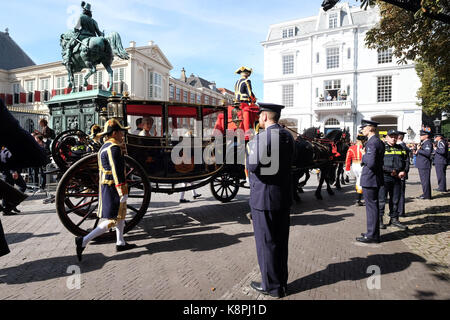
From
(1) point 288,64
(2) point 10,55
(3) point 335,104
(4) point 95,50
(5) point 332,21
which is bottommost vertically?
(4) point 95,50

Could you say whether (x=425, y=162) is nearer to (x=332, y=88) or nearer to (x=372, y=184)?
(x=372, y=184)

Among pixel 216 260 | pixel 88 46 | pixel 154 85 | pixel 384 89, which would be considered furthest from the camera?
pixel 154 85

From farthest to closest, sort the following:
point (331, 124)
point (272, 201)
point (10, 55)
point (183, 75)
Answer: point (183, 75)
point (10, 55)
point (331, 124)
point (272, 201)

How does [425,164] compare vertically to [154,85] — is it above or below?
below

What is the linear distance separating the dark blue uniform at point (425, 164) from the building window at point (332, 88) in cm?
2207

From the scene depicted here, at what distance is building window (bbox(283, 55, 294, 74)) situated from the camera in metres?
31.6

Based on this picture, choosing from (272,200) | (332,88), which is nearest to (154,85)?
(332,88)

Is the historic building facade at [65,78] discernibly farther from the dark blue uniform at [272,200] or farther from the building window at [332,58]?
the dark blue uniform at [272,200]

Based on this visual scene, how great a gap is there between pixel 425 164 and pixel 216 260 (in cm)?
784

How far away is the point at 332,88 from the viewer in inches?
1169

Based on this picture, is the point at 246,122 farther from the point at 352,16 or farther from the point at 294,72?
the point at 352,16

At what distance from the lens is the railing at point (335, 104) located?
92.6 feet

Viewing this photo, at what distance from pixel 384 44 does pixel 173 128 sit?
7095 mm

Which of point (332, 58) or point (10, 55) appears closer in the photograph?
point (332, 58)
